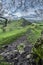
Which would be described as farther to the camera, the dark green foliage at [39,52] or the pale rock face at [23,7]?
the pale rock face at [23,7]

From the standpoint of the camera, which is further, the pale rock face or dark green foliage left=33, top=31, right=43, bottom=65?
the pale rock face

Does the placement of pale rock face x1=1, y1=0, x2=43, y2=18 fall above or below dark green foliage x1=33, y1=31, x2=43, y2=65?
below

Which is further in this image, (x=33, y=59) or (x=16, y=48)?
(x=16, y=48)

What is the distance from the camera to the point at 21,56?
42.4 metres

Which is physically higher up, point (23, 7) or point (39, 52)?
point (39, 52)

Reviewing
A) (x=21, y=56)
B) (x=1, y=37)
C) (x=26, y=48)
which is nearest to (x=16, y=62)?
(x=21, y=56)

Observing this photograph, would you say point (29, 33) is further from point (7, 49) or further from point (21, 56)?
point (21, 56)

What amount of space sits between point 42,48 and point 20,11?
2149 inches

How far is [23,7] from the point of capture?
86750 millimetres

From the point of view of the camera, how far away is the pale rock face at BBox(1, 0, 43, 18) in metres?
85.9

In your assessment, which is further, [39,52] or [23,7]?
[23,7]

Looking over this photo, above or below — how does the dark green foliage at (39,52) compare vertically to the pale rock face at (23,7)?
above

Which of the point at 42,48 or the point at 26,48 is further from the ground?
the point at 42,48

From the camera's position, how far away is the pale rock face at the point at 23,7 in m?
85.9
